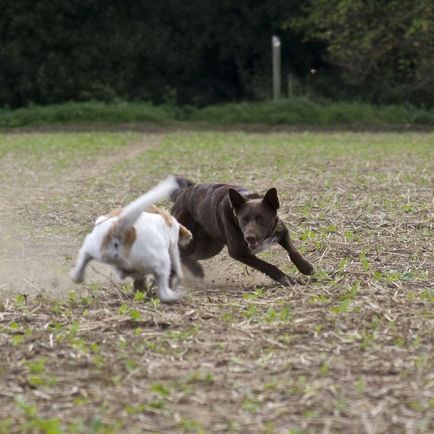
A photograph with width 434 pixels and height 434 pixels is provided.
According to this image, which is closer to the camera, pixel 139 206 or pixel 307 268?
pixel 139 206

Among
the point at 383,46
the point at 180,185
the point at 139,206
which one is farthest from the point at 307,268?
the point at 383,46

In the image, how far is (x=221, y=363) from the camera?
5422mm

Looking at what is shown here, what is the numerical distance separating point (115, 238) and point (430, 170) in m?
12.2

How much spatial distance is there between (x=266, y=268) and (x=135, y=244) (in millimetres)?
1582

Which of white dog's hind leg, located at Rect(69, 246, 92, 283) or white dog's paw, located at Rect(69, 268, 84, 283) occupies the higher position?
white dog's hind leg, located at Rect(69, 246, 92, 283)

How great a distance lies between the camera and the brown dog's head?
26.9ft

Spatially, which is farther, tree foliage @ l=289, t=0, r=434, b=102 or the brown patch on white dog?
tree foliage @ l=289, t=0, r=434, b=102

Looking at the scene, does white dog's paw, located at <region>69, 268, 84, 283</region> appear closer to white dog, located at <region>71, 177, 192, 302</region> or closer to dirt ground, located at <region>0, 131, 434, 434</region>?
white dog, located at <region>71, 177, 192, 302</region>

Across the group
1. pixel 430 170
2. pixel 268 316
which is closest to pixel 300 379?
pixel 268 316

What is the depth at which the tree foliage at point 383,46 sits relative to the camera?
38812mm

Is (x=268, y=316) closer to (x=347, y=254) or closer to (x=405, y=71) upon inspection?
(x=347, y=254)

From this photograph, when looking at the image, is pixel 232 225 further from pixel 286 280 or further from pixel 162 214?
pixel 162 214

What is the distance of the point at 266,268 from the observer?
828 cm

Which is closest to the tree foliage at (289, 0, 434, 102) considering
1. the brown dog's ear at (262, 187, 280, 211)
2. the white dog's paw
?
the brown dog's ear at (262, 187, 280, 211)
